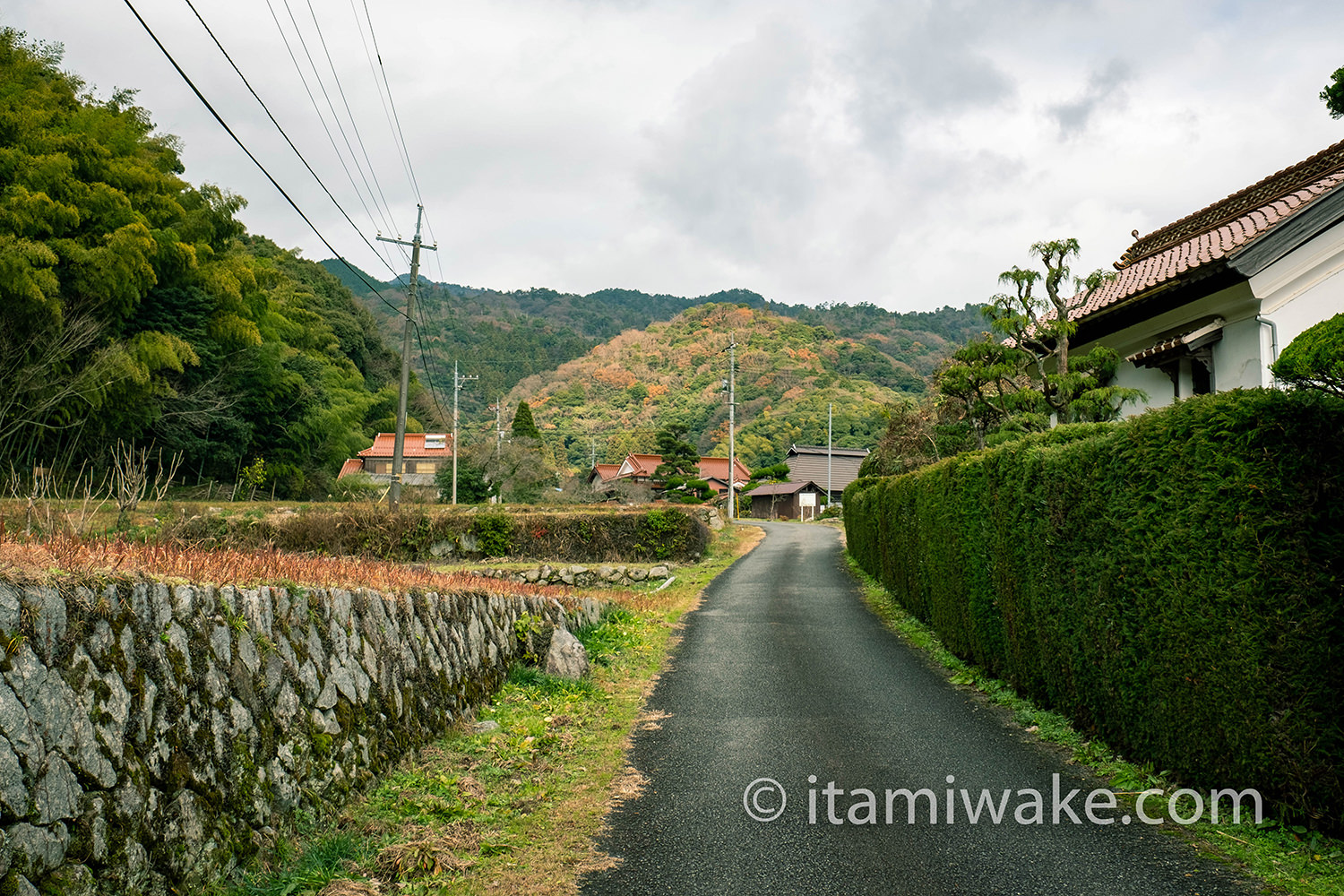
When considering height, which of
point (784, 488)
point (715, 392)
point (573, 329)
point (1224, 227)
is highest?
point (573, 329)

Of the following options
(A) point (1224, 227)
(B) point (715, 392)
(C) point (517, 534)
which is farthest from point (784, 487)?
(A) point (1224, 227)

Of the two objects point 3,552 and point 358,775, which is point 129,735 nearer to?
point 3,552

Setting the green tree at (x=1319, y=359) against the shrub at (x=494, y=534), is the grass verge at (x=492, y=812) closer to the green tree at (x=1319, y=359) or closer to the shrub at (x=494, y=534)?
the green tree at (x=1319, y=359)

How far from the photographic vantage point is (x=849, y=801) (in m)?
4.91

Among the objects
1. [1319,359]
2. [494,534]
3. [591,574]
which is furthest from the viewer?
[494,534]

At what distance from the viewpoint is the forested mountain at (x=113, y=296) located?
53.6 feet

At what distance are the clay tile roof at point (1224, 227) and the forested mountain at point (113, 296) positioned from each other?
15857 millimetres

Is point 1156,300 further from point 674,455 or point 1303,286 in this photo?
point 674,455

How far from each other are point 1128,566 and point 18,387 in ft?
64.6

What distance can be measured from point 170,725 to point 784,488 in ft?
176

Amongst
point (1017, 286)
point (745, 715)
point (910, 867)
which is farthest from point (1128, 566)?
point (1017, 286)

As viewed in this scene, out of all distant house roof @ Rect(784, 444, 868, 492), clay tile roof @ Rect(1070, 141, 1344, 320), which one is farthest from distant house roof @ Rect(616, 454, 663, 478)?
clay tile roof @ Rect(1070, 141, 1344, 320)

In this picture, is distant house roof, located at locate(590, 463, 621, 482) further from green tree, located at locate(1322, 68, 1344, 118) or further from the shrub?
green tree, located at locate(1322, 68, 1344, 118)

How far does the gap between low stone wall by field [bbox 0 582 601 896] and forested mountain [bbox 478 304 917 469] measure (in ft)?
185
